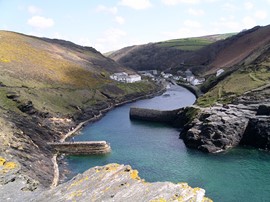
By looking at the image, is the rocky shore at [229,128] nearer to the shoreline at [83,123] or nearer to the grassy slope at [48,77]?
the shoreline at [83,123]

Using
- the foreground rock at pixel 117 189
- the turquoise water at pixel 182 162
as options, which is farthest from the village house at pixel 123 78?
the foreground rock at pixel 117 189

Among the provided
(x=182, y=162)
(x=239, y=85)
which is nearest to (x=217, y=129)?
(x=182, y=162)

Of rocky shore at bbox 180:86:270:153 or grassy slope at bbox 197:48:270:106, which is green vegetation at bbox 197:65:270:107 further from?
rocky shore at bbox 180:86:270:153

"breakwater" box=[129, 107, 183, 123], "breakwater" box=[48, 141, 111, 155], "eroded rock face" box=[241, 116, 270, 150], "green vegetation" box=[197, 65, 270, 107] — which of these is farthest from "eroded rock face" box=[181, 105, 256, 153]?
"breakwater" box=[48, 141, 111, 155]

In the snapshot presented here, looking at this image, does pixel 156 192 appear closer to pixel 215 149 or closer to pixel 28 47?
pixel 215 149

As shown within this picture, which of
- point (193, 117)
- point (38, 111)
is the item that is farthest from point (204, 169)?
point (38, 111)
